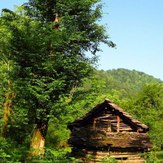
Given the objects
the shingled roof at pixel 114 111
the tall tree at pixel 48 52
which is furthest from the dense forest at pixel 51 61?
the shingled roof at pixel 114 111

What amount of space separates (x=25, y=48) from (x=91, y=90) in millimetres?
5372

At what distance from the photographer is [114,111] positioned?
24.7 metres

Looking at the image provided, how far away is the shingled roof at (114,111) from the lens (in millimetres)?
23766

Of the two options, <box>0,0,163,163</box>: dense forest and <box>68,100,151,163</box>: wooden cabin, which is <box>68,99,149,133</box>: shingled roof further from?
<box>0,0,163,163</box>: dense forest

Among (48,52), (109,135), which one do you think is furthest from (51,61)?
(109,135)

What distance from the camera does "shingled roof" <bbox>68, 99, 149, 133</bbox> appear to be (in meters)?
23.8

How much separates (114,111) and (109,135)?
204 cm

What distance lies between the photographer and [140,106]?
139 ft

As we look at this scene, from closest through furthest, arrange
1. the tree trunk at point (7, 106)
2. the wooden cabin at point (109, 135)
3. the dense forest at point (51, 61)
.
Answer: the dense forest at point (51, 61) → the tree trunk at point (7, 106) → the wooden cabin at point (109, 135)

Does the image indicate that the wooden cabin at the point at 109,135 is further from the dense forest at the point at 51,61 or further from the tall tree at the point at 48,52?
the tall tree at the point at 48,52

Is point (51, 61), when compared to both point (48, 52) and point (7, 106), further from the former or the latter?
point (7, 106)

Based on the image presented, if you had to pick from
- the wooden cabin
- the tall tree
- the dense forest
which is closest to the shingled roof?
the wooden cabin

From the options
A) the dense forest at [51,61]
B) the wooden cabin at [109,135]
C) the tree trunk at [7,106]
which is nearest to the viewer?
the dense forest at [51,61]

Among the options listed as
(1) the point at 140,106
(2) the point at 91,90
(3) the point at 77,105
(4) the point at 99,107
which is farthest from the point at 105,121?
(1) the point at 140,106
